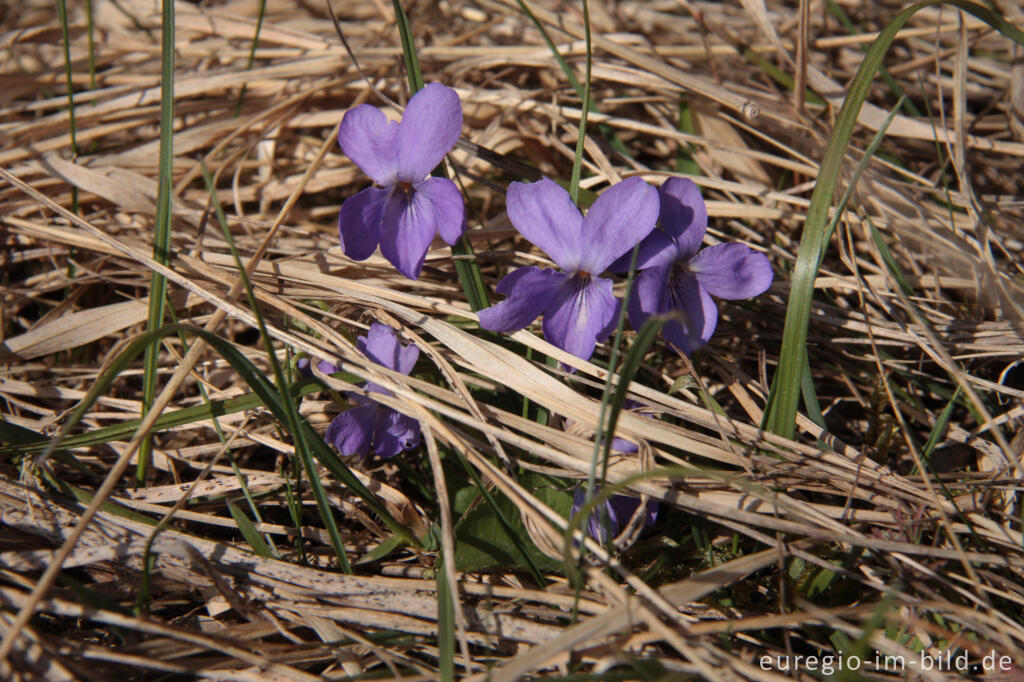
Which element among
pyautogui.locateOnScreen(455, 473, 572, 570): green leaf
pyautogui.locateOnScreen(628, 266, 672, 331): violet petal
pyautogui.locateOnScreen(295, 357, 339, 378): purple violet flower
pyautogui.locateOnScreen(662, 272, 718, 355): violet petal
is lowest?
pyautogui.locateOnScreen(455, 473, 572, 570): green leaf

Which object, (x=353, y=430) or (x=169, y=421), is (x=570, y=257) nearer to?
(x=353, y=430)

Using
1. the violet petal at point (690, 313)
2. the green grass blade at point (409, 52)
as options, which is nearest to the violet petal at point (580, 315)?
the violet petal at point (690, 313)

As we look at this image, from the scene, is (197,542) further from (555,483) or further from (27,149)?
(27,149)

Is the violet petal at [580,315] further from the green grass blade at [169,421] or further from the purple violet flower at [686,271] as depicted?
the green grass blade at [169,421]

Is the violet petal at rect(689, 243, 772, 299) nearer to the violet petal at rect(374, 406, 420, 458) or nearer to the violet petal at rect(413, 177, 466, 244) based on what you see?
the violet petal at rect(413, 177, 466, 244)

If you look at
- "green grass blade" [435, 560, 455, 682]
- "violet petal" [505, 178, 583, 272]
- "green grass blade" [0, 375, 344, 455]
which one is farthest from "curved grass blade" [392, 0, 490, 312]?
"green grass blade" [435, 560, 455, 682]

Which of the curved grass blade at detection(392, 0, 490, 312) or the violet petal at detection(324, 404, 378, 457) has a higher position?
the curved grass blade at detection(392, 0, 490, 312)
